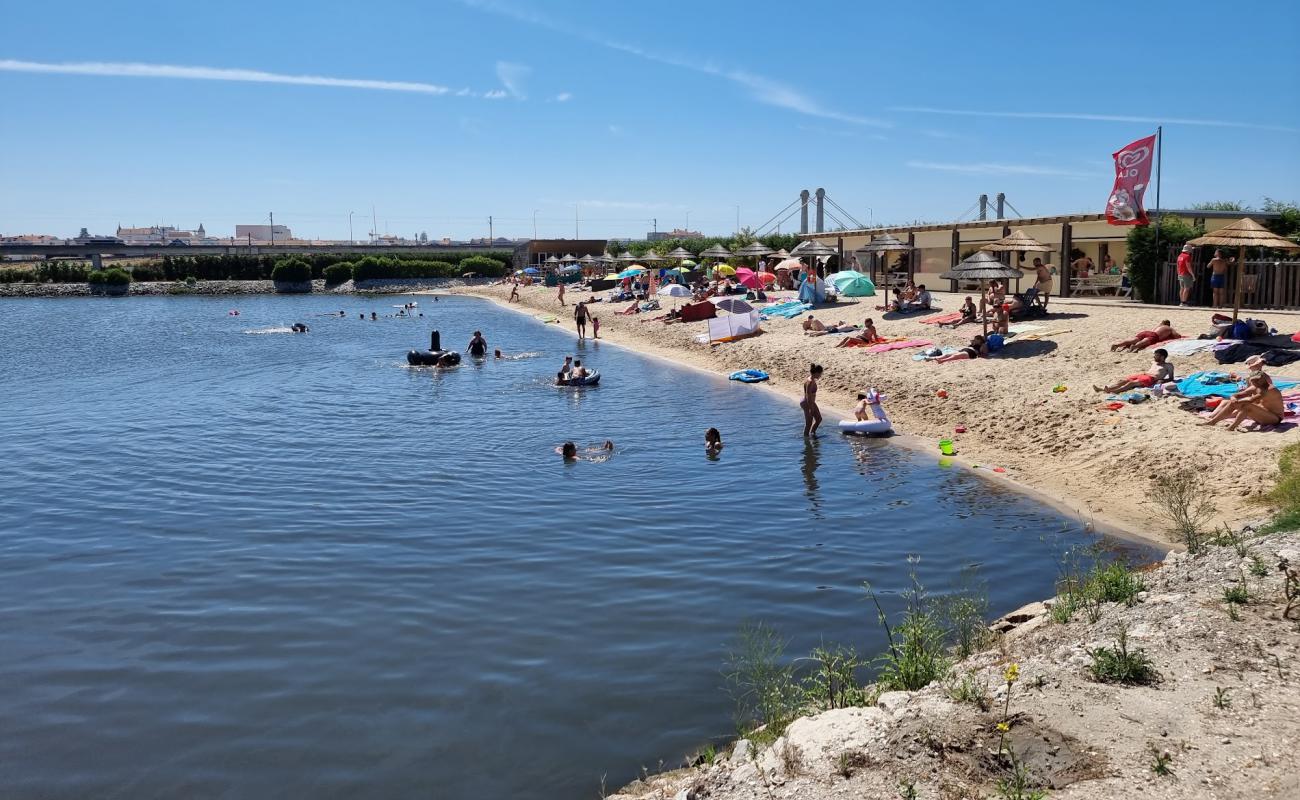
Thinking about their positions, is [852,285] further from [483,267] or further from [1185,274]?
[483,267]

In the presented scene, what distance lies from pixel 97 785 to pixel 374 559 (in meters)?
5.14

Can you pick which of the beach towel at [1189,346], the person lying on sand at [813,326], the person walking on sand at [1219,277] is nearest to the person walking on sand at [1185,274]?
the person walking on sand at [1219,277]

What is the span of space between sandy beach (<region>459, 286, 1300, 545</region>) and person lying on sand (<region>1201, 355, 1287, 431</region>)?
0.92 ft

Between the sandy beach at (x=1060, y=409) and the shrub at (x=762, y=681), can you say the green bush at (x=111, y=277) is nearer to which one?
the sandy beach at (x=1060, y=409)

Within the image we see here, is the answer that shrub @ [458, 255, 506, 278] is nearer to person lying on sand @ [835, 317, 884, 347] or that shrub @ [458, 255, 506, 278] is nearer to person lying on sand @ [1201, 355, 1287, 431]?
person lying on sand @ [835, 317, 884, 347]

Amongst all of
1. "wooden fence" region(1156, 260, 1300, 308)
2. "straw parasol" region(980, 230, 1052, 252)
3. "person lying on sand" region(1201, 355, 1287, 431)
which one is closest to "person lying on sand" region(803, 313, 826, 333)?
"straw parasol" region(980, 230, 1052, 252)

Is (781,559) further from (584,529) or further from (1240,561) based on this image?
(1240,561)

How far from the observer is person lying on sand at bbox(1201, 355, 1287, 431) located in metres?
14.4

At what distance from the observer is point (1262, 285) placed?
23.3 metres

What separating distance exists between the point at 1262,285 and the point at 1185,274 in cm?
168

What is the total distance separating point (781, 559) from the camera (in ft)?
39.3

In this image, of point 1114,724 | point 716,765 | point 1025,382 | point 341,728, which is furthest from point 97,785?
point 1025,382

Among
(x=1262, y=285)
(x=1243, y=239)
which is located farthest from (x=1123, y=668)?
(x=1262, y=285)

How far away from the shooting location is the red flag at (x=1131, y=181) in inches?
986
